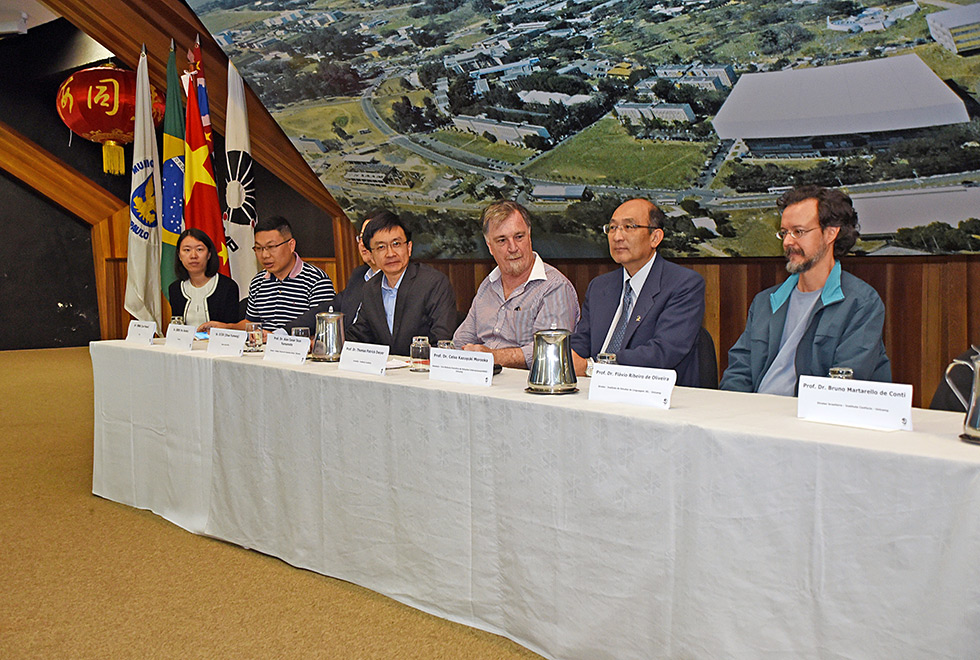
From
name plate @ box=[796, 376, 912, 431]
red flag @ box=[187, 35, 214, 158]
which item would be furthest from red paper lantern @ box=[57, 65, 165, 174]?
name plate @ box=[796, 376, 912, 431]

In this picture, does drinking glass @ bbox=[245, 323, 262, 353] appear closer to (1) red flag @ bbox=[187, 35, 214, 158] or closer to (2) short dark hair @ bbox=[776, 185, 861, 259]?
(2) short dark hair @ bbox=[776, 185, 861, 259]

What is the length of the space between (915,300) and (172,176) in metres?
3.70

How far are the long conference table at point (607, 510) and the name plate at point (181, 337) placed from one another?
28 centimetres

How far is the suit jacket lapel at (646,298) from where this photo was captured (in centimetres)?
227

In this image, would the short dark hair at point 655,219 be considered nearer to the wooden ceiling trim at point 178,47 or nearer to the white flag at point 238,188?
the white flag at point 238,188

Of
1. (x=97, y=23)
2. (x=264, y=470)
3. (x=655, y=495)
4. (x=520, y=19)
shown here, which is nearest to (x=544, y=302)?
(x=264, y=470)

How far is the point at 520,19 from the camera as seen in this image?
3197 mm

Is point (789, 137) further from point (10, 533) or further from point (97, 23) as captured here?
point (97, 23)

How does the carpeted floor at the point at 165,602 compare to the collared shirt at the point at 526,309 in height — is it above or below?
below

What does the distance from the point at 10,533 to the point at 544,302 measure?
1.91m

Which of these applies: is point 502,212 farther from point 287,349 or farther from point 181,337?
point 181,337

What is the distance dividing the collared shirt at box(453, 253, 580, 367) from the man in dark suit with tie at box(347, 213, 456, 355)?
20 cm

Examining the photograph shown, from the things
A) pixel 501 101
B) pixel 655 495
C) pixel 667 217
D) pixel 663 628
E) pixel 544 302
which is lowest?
pixel 663 628

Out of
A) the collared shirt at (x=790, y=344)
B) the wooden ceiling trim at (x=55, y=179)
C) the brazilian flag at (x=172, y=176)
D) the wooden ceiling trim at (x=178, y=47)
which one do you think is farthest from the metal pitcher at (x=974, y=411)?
the wooden ceiling trim at (x=55, y=179)
